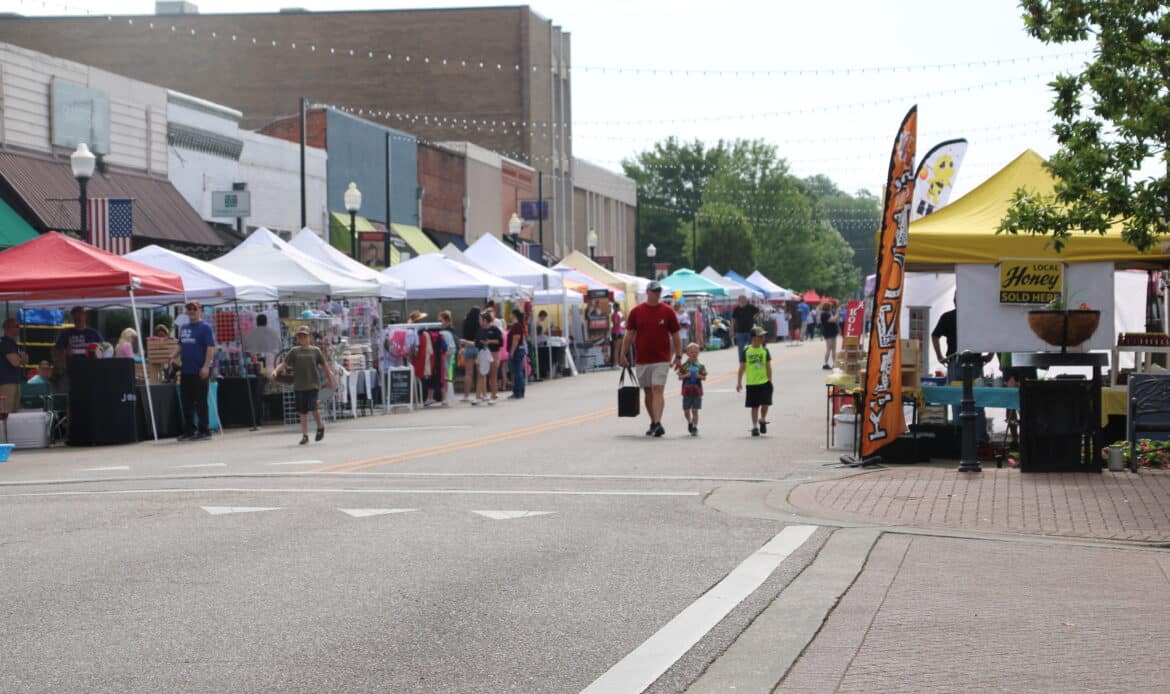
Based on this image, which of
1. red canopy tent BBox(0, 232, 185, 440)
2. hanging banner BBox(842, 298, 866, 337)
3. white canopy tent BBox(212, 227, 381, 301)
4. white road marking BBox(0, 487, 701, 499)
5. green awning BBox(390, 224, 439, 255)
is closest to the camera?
white road marking BBox(0, 487, 701, 499)

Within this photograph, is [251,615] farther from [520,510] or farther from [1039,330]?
[1039,330]

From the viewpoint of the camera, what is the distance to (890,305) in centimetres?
1596

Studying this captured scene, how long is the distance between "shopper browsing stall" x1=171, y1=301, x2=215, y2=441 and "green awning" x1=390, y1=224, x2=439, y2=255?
33.0 m

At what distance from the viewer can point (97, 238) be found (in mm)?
32406

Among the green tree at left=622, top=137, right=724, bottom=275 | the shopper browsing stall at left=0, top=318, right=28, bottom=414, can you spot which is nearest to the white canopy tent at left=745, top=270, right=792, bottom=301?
the green tree at left=622, top=137, right=724, bottom=275

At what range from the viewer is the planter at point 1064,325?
52.3 ft

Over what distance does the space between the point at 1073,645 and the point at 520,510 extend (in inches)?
238

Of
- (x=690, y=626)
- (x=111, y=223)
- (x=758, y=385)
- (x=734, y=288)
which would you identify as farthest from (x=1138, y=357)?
(x=734, y=288)

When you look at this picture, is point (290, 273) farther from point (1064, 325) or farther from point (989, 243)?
point (1064, 325)

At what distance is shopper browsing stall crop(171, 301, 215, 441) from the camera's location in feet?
73.7

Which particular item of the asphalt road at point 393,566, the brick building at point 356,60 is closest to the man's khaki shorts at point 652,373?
the asphalt road at point 393,566

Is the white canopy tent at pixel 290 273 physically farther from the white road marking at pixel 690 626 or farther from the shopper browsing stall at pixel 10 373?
the white road marking at pixel 690 626

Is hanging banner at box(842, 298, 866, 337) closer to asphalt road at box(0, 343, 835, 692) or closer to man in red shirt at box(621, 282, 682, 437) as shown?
man in red shirt at box(621, 282, 682, 437)

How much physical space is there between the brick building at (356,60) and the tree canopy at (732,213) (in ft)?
97.4
